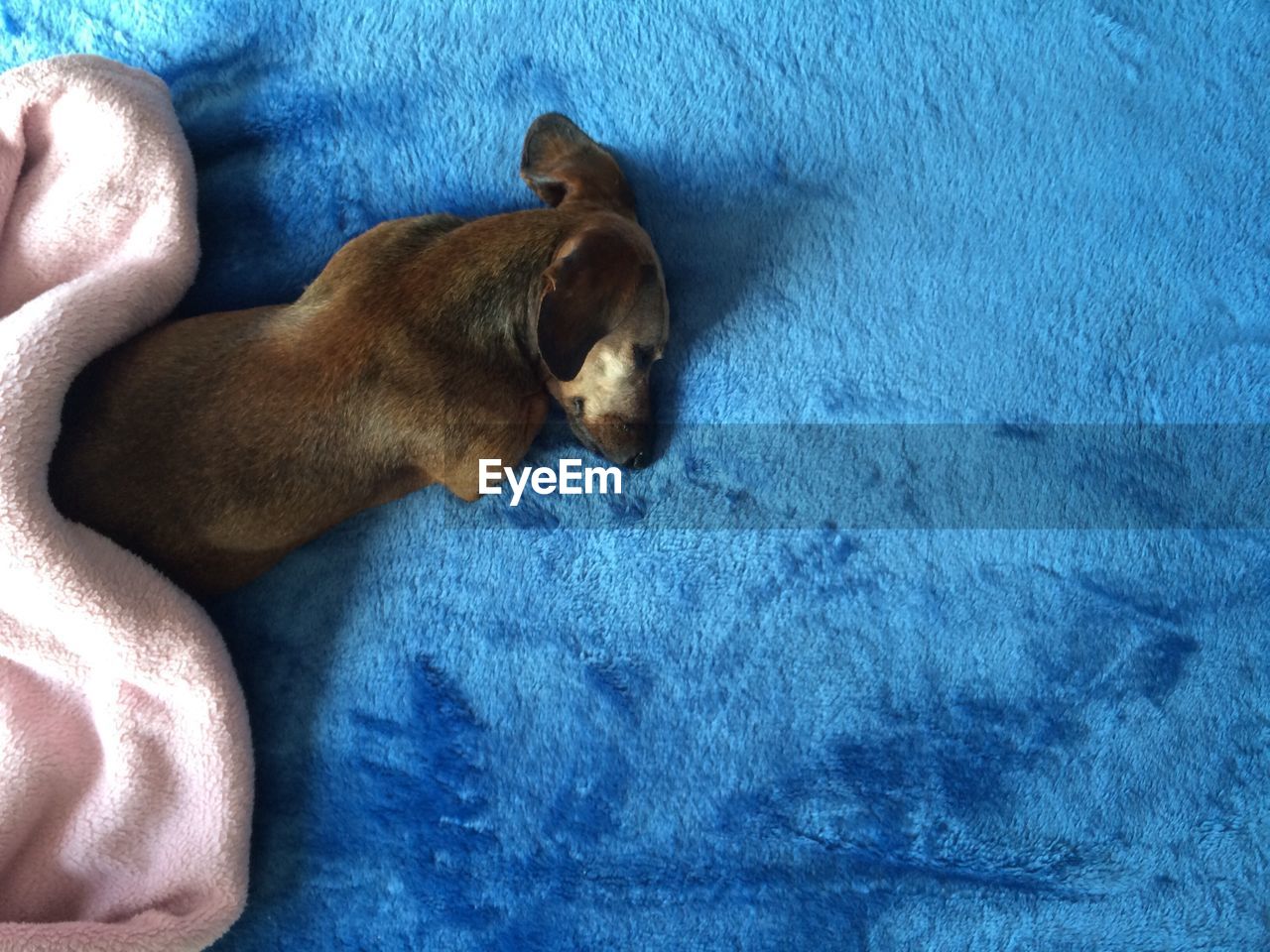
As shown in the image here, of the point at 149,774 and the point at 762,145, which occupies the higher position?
the point at 762,145

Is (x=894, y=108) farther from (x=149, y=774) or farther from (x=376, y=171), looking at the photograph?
(x=149, y=774)

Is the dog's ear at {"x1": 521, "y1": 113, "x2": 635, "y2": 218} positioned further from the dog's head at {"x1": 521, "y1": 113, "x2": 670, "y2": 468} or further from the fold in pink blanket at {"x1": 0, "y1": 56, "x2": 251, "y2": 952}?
the fold in pink blanket at {"x1": 0, "y1": 56, "x2": 251, "y2": 952}

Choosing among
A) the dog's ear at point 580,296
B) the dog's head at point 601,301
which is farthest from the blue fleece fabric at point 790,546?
the dog's ear at point 580,296

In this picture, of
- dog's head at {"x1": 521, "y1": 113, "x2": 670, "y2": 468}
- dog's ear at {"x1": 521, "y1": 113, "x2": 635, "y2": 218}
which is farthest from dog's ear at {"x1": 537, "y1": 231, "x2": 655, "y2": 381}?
dog's ear at {"x1": 521, "y1": 113, "x2": 635, "y2": 218}

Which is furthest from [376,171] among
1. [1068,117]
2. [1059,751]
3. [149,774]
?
[1059,751]

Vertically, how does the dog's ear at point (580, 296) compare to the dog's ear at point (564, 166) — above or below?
below

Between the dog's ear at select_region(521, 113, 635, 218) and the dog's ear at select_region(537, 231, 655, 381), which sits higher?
the dog's ear at select_region(521, 113, 635, 218)

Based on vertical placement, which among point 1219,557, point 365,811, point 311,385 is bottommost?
point 365,811

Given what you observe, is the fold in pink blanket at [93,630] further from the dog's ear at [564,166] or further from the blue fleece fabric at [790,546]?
the dog's ear at [564,166]
